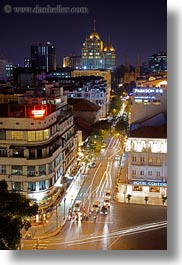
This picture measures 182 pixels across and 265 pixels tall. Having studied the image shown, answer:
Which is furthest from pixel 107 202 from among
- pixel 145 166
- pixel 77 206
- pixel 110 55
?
pixel 110 55

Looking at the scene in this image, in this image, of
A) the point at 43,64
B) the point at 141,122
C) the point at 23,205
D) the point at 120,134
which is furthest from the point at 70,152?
the point at 43,64

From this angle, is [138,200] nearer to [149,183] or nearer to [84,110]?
[149,183]

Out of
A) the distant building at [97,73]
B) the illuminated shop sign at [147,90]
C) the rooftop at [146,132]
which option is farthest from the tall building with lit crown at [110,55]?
the rooftop at [146,132]

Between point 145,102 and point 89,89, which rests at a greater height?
point 89,89

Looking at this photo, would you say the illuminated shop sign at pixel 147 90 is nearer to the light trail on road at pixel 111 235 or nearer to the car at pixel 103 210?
the car at pixel 103 210

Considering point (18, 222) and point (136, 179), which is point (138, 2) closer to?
point (18, 222)

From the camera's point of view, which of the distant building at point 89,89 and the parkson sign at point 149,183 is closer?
the parkson sign at point 149,183
